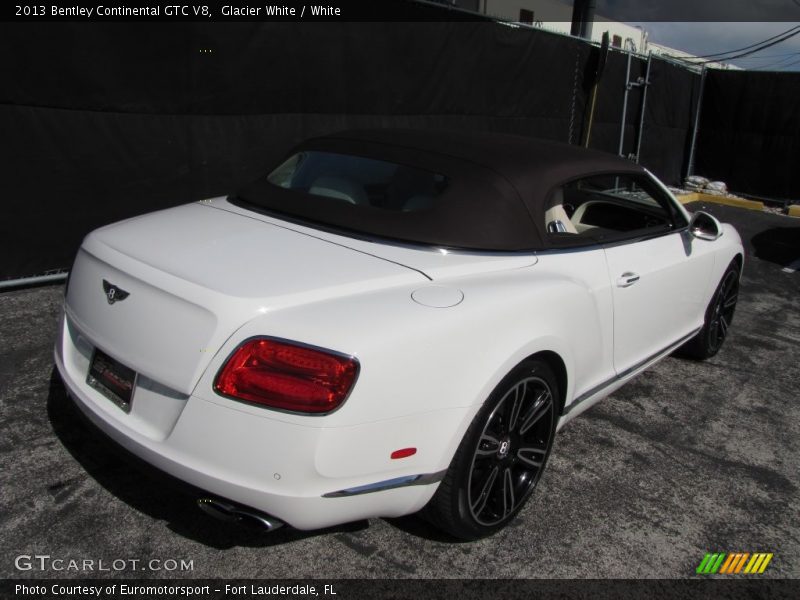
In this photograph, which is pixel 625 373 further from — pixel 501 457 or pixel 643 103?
pixel 643 103

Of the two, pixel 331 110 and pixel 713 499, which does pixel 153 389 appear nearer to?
pixel 713 499

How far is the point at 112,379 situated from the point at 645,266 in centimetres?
249

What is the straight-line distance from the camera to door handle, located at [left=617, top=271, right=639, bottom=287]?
124 inches

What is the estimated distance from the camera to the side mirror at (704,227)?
391 centimetres

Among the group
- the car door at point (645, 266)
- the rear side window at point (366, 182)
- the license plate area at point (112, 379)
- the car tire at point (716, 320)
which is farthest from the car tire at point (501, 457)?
the car tire at point (716, 320)

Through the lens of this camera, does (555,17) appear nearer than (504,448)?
No

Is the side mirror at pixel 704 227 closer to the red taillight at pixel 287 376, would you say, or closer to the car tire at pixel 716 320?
the car tire at pixel 716 320

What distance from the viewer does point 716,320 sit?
453 cm

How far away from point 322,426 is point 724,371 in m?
3.50

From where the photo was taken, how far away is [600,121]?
410 inches

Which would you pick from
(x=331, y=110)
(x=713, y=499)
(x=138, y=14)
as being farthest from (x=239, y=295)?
(x=331, y=110)

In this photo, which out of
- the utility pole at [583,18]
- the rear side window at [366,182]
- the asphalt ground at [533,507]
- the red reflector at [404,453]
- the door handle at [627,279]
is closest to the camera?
the red reflector at [404,453]

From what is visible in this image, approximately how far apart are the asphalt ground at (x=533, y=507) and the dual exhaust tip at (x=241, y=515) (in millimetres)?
107

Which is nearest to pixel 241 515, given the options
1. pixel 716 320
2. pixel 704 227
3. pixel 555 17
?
pixel 704 227
